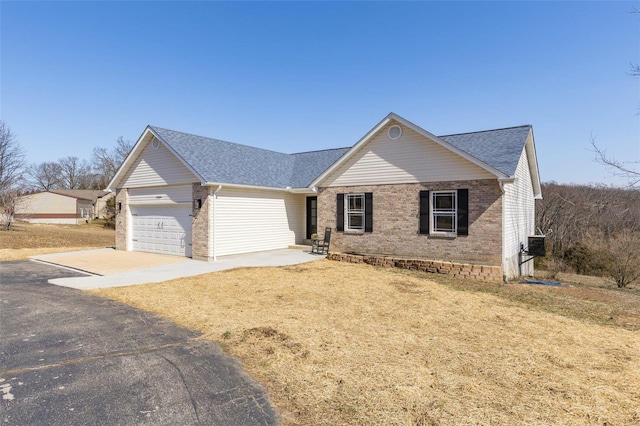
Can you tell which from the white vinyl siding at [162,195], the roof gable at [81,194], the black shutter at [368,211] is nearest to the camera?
the black shutter at [368,211]

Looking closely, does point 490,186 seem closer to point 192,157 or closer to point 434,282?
point 434,282

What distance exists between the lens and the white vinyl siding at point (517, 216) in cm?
1213

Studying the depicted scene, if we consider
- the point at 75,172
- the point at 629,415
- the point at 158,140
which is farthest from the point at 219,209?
the point at 75,172

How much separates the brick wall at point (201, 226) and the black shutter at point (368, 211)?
6.51 metres

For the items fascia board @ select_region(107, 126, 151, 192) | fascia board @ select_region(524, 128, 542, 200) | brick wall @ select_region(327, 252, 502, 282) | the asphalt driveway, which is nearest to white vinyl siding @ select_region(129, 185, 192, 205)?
fascia board @ select_region(107, 126, 151, 192)

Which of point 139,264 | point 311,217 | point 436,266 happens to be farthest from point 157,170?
point 436,266

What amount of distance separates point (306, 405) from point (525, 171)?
51.6 ft

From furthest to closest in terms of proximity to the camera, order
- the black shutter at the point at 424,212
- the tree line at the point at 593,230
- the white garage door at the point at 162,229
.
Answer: the tree line at the point at 593,230
the white garage door at the point at 162,229
the black shutter at the point at 424,212

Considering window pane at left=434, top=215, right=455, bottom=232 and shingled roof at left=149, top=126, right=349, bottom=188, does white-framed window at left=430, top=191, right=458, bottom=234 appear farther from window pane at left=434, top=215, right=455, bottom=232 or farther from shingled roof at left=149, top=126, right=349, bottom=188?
shingled roof at left=149, top=126, right=349, bottom=188

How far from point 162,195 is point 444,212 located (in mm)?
12525

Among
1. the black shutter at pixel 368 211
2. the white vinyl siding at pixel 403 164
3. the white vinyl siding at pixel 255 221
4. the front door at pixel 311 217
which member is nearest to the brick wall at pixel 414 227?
the black shutter at pixel 368 211

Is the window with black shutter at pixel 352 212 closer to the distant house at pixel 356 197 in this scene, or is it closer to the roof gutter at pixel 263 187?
the distant house at pixel 356 197

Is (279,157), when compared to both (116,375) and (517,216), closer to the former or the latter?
(517,216)

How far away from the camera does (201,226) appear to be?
1461 cm
